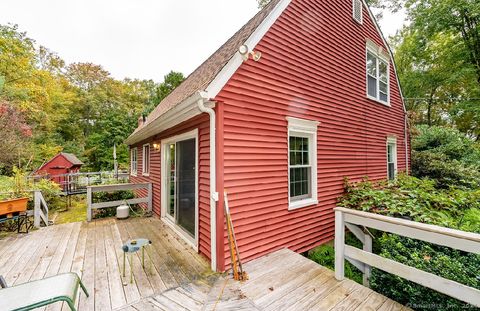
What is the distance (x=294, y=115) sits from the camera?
4281mm

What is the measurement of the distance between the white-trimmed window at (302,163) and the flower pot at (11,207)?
227 inches

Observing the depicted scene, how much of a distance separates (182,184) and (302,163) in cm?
264

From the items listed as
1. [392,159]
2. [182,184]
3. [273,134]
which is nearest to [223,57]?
[273,134]

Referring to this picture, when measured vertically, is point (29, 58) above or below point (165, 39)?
below

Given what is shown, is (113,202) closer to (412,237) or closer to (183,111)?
(183,111)

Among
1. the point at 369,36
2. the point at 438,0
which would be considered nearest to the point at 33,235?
the point at 369,36

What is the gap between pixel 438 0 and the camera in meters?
11.0

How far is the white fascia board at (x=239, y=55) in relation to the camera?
310 centimetres

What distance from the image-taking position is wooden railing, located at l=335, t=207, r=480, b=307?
1900 mm

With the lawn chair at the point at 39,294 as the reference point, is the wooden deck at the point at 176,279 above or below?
below

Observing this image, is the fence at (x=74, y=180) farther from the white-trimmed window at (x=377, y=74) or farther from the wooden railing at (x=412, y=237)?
the white-trimmed window at (x=377, y=74)

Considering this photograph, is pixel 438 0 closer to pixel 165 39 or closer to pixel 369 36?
pixel 369 36

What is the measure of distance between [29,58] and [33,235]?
1516cm

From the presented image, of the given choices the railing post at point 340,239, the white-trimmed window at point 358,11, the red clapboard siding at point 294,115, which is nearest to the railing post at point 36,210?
the red clapboard siding at point 294,115
